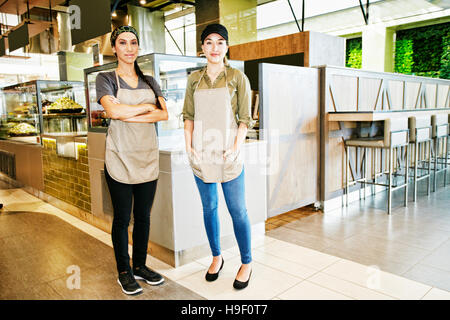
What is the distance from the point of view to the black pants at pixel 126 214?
2.33 meters

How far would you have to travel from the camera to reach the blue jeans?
7.61ft

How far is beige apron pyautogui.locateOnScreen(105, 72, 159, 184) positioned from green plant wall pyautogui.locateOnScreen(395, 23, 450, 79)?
988cm

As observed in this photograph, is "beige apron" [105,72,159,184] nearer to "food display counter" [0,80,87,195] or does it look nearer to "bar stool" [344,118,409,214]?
"food display counter" [0,80,87,195]

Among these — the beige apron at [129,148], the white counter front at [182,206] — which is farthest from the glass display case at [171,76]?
the beige apron at [129,148]

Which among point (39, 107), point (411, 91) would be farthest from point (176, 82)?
point (411, 91)

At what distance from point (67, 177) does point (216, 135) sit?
2.76 meters

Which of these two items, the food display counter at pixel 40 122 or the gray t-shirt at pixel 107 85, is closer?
the gray t-shirt at pixel 107 85

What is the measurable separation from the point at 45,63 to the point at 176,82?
7768mm

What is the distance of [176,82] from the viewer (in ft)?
9.93

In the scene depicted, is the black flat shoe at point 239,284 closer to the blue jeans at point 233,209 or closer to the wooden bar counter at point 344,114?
the blue jeans at point 233,209

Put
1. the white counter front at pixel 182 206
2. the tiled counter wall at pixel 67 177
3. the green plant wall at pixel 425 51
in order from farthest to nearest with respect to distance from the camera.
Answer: the green plant wall at pixel 425 51, the tiled counter wall at pixel 67 177, the white counter front at pixel 182 206

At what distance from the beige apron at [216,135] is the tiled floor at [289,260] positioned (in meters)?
0.83
